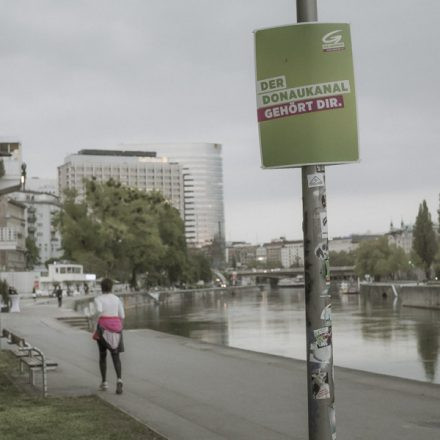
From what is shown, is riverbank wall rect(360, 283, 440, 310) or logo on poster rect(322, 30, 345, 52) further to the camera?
riverbank wall rect(360, 283, 440, 310)

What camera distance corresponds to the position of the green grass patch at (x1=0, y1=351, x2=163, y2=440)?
8.77 metres

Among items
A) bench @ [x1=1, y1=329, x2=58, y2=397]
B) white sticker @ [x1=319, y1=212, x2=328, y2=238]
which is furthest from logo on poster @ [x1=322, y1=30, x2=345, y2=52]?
bench @ [x1=1, y1=329, x2=58, y2=397]

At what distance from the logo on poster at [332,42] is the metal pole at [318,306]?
99 cm

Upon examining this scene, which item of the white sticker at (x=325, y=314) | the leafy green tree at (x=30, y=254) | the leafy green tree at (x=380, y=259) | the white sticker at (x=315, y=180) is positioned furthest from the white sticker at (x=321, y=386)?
the leafy green tree at (x=30, y=254)

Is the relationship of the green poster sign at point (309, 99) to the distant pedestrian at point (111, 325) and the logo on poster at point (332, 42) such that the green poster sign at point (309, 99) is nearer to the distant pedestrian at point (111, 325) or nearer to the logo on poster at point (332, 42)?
the logo on poster at point (332, 42)

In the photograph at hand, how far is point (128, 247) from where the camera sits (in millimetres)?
87375

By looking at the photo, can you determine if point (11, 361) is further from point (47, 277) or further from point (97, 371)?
point (47, 277)

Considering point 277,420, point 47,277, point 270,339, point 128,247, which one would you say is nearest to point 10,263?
point 47,277

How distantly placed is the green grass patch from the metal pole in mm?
3152

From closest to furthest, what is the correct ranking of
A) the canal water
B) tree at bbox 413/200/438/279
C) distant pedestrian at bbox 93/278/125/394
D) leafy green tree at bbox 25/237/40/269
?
distant pedestrian at bbox 93/278/125/394, the canal water, tree at bbox 413/200/438/279, leafy green tree at bbox 25/237/40/269

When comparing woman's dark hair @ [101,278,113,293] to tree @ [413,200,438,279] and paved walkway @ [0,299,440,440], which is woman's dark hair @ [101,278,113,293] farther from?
tree @ [413,200,438,279]

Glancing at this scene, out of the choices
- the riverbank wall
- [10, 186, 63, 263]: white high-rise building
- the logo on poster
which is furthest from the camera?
[10, 186, 63, 263]: white high-rise building

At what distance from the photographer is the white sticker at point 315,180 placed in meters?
5.99

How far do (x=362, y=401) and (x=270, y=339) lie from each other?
24594 mm
